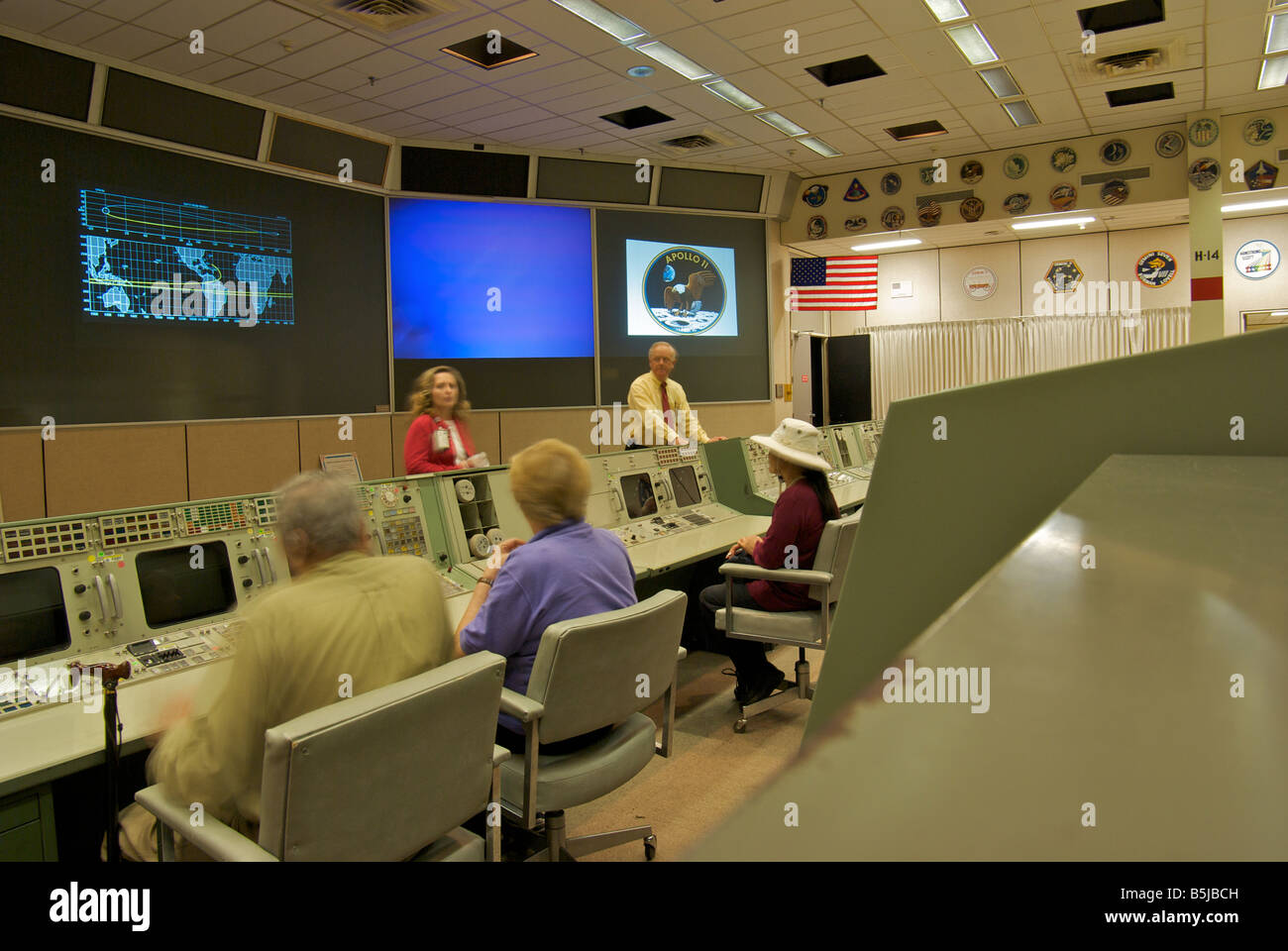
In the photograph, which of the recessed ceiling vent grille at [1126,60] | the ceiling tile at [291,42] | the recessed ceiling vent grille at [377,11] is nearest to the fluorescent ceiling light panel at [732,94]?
the recessed ceiling vent grille at [377,11]

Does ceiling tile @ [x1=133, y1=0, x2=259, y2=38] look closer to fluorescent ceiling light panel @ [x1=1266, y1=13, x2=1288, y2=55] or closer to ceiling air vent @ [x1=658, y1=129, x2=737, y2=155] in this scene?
ceiling air vent @ [x1=658, y1=129, x2=737, y2=155]

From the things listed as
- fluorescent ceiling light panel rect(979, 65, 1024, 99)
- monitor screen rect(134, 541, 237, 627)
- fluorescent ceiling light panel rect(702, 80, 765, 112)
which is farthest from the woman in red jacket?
fluorescent ceiling light panel rect(979, 65, 1024, 99)

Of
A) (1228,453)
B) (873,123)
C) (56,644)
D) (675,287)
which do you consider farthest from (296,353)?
(1228,453)

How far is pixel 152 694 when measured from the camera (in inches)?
74.7

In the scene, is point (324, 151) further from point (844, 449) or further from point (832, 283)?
point (832, 283)

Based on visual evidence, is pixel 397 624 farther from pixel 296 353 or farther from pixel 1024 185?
pixel 1024 185

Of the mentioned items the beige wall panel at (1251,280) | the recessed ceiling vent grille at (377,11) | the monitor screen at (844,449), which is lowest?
the monitor screen at (844,449)

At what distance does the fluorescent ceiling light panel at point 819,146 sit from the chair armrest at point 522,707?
6611mm

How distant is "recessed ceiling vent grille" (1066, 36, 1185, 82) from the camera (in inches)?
215

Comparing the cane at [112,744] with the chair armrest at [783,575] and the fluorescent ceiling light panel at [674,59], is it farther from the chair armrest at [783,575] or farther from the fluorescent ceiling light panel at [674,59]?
the fluorescent ceiling light panel at [674,59]

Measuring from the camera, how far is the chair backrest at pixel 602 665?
1881 mm

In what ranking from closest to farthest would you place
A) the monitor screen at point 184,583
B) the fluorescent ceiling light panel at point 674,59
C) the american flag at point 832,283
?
1. the monitor screen at point 184,583
2. the fluorescent ceiling light panel at point 674,59
3. the american flag at point 832,283

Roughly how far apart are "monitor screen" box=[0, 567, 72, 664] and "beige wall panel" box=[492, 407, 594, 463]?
511 centimetres

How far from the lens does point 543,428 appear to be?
7.49 metres
